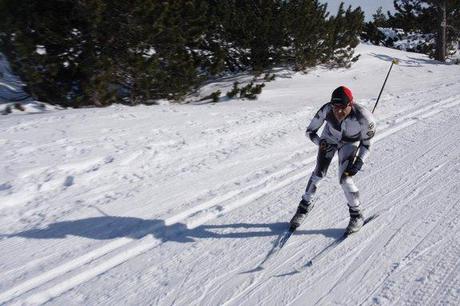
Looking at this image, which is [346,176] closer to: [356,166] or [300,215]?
[356,166]

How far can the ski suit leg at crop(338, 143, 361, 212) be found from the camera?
5074 mm

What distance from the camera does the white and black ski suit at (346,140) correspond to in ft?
16.0

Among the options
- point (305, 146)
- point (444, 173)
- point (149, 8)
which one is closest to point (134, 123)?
point (149, 8)

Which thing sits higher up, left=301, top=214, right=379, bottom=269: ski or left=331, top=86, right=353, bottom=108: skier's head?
left=331, top=86, right=353, bottom=108: skier's head

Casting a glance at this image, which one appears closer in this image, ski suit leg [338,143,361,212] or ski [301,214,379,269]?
ski [301,214,379,269]

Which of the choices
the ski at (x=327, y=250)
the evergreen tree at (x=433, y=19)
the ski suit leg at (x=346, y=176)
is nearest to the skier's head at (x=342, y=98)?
the ski suit leg at (x=346, y=176)

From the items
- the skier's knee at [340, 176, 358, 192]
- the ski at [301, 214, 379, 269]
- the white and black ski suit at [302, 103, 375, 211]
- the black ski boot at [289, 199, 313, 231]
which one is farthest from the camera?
the black ski boot at [289, 199, 313, 231]

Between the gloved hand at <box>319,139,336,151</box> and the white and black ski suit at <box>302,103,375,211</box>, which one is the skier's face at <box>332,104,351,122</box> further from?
the gloved hand at <box>319,139,336,151</box>

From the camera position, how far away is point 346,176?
199 inches

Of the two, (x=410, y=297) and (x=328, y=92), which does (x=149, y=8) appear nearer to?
(x=328, y=92)

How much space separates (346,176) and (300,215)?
0.78 metres

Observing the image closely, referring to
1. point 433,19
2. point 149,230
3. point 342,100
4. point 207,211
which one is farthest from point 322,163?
point 433,19

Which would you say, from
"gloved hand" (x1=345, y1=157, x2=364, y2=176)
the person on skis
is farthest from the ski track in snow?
"gloved hand" (x1=345, y1=157, x2=364, y2=176)

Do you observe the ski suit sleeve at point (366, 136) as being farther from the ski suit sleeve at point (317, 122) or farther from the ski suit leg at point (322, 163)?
the ski suit sleeve at point (317, 122)
